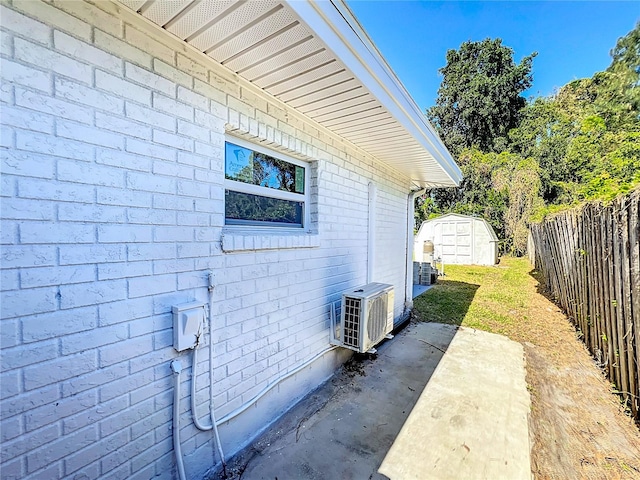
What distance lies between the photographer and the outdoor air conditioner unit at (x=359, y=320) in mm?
3156

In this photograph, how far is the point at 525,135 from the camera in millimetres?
21219

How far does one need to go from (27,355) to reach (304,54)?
2.05 meters

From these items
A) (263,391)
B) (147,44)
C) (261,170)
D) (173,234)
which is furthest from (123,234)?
(263,391)

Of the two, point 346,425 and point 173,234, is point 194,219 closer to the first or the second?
point 173,234

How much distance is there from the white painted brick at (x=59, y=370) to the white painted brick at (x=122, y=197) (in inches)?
29.8

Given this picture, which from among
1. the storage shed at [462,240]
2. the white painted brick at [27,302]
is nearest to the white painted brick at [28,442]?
the white painted brick at [27,302]

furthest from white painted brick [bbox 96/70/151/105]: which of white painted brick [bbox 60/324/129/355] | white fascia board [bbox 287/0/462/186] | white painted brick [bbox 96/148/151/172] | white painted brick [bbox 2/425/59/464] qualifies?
white painted brick [bbox 2/425/59/464]

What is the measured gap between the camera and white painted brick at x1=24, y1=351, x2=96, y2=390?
1260 mm

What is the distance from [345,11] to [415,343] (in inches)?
169

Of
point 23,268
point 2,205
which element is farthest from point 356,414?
point 2,205

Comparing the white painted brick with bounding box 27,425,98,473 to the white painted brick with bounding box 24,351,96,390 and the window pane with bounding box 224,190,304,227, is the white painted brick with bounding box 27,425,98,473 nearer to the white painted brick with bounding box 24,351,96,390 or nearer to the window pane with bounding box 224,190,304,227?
the white painted brick with bounding box 24,351,96,390

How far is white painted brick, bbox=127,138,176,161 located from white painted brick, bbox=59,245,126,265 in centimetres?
53

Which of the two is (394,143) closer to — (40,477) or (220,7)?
(220,7)

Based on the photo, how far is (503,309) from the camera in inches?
257
